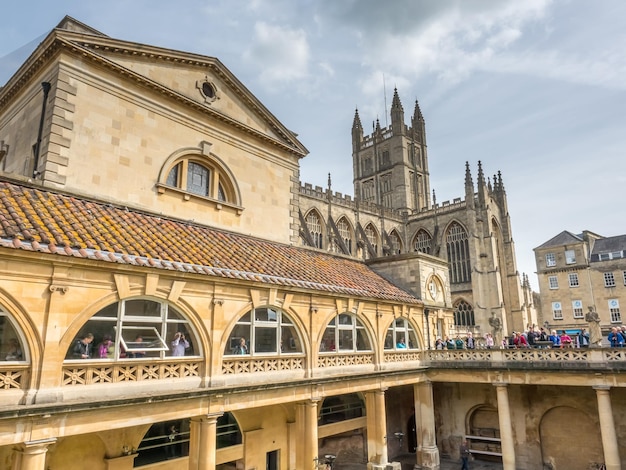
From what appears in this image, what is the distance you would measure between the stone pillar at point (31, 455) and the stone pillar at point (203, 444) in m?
4.23

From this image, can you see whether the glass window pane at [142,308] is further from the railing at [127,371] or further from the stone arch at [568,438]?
the stone arch at [568,438]

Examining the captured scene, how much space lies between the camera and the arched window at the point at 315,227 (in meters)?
50.2

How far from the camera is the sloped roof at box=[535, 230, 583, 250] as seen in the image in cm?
5124

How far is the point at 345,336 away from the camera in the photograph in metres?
19.5

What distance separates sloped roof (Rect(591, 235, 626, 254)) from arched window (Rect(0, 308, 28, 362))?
183 feet

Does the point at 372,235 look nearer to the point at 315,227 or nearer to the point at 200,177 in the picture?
the point at 315,227

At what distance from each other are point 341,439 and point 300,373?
444 inches

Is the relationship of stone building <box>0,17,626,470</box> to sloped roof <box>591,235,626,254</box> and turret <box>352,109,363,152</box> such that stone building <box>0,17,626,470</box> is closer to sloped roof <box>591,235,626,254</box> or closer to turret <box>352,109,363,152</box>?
sloped roof <box>591,235,626,254</box>

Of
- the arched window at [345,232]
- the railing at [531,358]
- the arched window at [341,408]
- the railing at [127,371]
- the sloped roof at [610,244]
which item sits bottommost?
the arched window at [341,408]

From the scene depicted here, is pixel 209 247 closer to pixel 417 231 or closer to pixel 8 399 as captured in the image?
pixel 8 399

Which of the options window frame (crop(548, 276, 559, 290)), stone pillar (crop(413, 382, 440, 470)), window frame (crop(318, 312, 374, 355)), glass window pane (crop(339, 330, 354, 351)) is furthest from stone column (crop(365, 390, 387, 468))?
window frame (crop(548, 276, 559, 290))

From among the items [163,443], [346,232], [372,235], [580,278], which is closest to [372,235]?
[372,235]

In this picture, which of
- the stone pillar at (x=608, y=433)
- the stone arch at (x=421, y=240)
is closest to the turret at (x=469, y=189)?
the stone arch at (x=421, y=240)

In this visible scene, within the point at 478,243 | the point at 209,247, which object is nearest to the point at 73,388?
the point at 209,247
